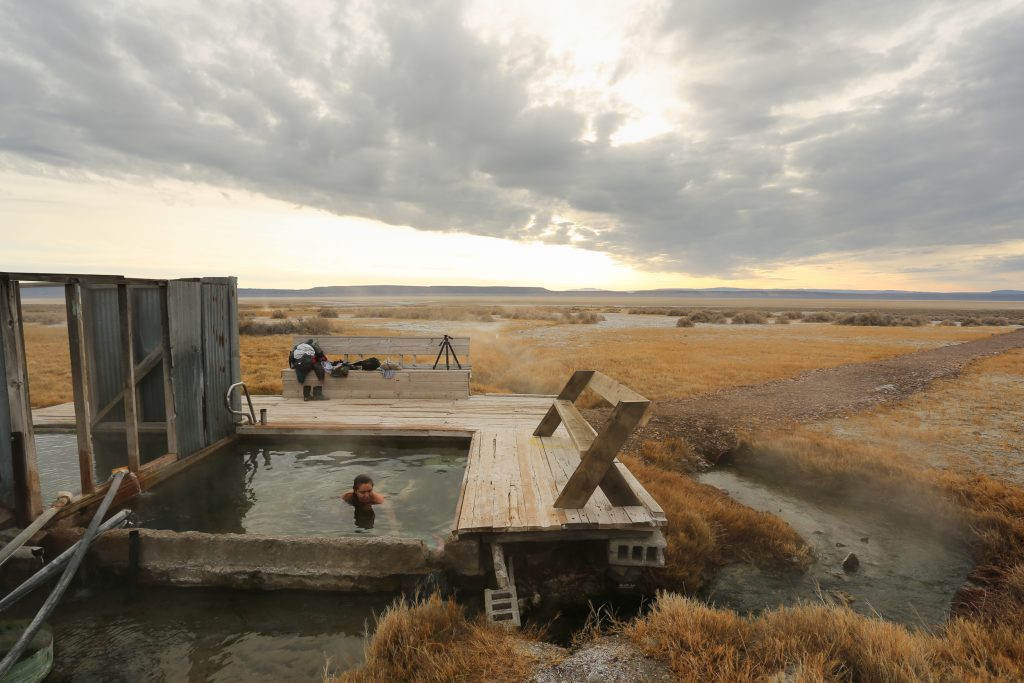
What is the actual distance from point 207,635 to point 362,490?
2.33 m

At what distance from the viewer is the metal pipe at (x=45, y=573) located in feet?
12.3

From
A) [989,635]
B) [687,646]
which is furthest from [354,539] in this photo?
[989,635]

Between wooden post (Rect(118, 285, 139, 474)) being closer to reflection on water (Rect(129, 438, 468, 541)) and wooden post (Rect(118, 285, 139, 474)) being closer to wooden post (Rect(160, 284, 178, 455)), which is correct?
wooden post (Rect(160, 284, 178, 455))

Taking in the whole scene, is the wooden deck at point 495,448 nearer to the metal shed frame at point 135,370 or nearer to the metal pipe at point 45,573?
the metal shed frame at point 135,370

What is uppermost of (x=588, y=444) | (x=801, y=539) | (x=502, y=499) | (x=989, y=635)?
(x=588, y=444)

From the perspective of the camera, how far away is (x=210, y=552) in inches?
196

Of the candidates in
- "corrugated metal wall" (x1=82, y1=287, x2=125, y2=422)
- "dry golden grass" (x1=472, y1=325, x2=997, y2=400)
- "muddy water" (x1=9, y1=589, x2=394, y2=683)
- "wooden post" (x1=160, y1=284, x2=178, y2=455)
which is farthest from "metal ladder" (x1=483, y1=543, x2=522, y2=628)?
"dry golden grass" (x1=472, y1=325, x2=997, y2=400)

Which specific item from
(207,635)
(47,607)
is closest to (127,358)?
(47,607)

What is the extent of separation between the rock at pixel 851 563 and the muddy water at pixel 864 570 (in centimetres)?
5

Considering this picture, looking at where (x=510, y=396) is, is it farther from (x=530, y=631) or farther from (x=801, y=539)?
(x=530, y=631)

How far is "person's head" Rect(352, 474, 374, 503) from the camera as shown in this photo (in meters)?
6.52

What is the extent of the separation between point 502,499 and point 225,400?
5.65 meters

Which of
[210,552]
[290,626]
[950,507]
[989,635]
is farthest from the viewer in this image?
[950,507]

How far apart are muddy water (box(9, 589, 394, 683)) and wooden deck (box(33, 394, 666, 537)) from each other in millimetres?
1441
